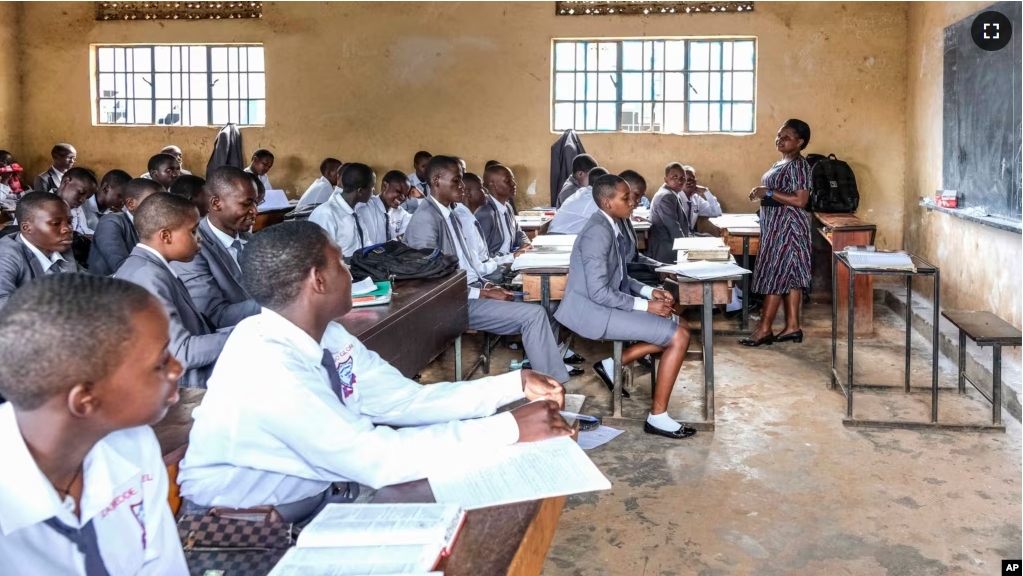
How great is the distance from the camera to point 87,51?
10.1m

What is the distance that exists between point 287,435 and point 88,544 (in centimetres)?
45

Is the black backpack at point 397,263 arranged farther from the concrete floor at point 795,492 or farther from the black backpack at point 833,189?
the black backpack at point 833,189

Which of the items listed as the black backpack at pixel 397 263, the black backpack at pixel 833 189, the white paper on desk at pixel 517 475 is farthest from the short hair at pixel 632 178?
the white paper on desk at pixel 517 475

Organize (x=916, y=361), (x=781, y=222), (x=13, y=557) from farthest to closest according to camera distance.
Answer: (x=781, y=222) < (x=916, y=361) < (x=13, y=557)

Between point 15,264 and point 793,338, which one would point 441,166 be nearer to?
point 15,264

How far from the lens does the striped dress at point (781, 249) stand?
19.5ft

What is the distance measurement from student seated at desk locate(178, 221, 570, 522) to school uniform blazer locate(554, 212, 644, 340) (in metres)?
2.17

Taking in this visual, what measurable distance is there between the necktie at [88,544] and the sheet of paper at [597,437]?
113 inches

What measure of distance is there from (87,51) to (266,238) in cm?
940

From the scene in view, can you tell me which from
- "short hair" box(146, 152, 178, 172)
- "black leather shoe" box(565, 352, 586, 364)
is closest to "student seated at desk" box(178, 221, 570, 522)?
"black leather shoe" box(565, 352, 586, 364)

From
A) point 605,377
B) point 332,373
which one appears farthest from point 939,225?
point 332,373

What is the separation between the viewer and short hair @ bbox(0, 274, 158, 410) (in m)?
1.21

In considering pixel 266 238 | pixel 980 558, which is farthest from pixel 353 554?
pixel 980 558

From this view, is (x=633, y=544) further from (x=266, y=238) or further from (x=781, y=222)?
(x=781, y=222)
